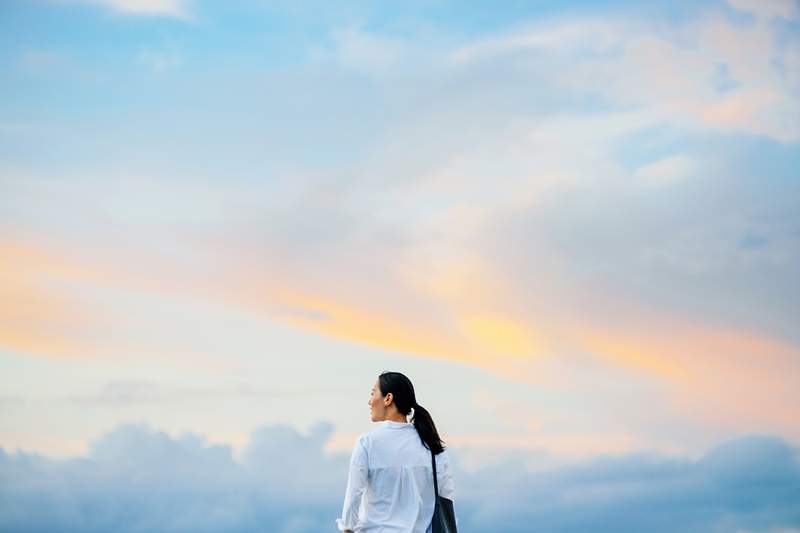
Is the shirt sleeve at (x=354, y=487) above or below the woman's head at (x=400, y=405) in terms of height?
below

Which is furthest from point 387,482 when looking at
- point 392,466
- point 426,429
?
point 426,429

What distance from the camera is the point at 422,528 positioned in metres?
8.14

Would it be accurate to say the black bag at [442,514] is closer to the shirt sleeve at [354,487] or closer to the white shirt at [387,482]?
the white shirt at [387,482]

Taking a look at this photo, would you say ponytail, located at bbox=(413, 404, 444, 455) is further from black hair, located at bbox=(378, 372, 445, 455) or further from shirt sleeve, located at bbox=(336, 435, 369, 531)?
shirt sleeve, located at bbox=(336, 435, 369, 531)

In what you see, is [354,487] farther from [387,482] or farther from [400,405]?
[400,405]

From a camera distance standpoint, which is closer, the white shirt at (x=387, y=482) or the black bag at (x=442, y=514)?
the white shirt at (x=387, y=482)

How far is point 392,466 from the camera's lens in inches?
318

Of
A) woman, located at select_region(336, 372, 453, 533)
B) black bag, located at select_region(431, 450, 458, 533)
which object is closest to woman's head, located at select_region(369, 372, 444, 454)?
woman, located at select_region(336, 372, 453, 533)

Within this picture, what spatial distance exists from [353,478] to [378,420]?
0.46 metres

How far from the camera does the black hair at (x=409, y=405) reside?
799 cm

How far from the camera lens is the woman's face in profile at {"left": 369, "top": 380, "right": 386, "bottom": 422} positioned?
806cm

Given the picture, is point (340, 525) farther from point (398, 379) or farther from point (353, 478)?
point (398, 379)

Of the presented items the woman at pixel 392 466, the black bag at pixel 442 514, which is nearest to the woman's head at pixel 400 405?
the woman at pixel 392 466

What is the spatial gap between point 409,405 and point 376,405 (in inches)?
9.6
